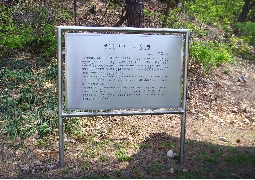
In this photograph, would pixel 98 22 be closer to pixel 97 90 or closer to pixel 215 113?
pixel 215 113

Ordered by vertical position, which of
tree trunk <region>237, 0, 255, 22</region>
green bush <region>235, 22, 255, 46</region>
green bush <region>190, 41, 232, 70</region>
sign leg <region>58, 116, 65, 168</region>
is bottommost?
sign leg <region>58, 116, 65, 168</region>

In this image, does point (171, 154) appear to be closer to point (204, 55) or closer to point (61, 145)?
point (61, 145)

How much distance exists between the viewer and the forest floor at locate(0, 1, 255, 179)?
369cm

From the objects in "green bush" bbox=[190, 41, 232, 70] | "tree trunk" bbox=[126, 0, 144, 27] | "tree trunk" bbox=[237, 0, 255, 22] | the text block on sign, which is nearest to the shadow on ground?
the text block on sign

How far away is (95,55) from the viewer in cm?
342

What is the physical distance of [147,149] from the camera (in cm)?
440

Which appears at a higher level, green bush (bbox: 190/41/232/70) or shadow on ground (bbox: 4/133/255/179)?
green bush (bbox: 190/41/232/70)

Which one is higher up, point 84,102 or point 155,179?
point 84,102

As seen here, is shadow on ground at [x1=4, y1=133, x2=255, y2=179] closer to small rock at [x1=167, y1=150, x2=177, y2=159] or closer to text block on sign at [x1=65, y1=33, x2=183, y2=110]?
small rock at [x1=167, y1=150, x2=177, y2=159]

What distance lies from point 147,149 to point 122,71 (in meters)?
1.47

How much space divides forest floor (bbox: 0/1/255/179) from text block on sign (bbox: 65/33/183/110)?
2.75 feet

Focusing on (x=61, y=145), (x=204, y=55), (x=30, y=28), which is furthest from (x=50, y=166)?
(x=204, y=55)

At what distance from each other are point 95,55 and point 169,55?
921 mm

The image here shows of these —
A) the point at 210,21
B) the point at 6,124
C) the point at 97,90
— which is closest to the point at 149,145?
the point at 97,90
